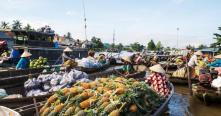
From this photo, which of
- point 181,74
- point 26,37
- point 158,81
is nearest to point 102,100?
point 158,81

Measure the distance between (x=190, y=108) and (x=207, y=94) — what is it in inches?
41.2

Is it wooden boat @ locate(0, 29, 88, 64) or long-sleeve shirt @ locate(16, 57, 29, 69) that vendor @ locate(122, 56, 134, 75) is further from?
wooden boat @ locate(0, 29, 88, 64)

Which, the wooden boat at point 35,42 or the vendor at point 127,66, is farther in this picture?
the wooden boat at point 35,42

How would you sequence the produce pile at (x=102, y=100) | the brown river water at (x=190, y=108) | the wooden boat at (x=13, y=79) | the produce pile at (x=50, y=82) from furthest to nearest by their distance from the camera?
1. the brown river water at (x=190, y=108)
2. the wooden boat at (x=13, y=79)
3. the produce pile at (x=50, y=82)
4. the produce pile at (x=102, y=100)

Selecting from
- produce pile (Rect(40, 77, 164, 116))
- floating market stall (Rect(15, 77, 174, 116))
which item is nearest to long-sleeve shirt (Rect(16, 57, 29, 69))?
floating market stall (Rect(15, 77, 174, 116))

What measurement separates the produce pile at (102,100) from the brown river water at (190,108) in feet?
17.2

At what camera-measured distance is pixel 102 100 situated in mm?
5988

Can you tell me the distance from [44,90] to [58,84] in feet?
1.69

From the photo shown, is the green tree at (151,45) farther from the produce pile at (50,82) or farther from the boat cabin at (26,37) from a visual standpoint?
the produce pile at (50,82)

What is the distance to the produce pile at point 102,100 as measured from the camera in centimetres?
586

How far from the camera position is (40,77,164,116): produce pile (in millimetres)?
5859

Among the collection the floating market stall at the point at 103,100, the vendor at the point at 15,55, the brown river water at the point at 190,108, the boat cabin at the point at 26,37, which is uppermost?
the boat cabin at the point at 26,37

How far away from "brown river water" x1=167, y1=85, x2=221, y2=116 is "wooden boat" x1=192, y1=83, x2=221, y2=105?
32 centimetres

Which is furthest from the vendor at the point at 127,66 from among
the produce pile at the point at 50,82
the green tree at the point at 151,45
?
the green tree at the point at 151,45
